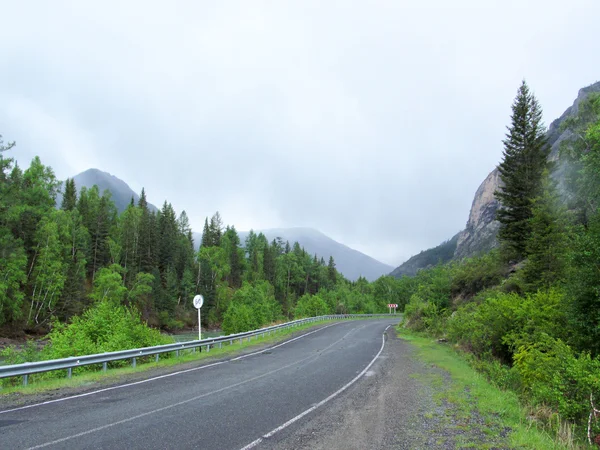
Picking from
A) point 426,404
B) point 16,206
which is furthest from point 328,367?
point 16,206

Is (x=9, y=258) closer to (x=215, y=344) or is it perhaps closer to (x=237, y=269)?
(x=215, y=344)

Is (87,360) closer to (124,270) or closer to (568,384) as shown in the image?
(568,384)

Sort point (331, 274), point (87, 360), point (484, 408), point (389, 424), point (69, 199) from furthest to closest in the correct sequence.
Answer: point (331, 274)
point (69, 199)
point (87, 360)
point (484, 408)
point (389, 424)

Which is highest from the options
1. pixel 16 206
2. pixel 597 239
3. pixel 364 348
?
pixel 16 206

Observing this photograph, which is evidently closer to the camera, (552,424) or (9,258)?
(552,424)

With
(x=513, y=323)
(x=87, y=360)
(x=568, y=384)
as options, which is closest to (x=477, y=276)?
(x=513, y=323)

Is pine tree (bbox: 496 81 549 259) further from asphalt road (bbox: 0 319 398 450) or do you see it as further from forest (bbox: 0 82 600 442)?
asphalt road (bbox: 0 319 398 450)

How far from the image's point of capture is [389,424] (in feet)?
24.4

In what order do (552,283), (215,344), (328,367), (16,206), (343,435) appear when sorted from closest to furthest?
(343,435)
(328,367)
(552,283)
(215,344)
(16,206)

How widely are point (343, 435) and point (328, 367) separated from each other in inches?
324

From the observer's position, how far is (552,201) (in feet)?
76.4

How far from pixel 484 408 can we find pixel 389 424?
9.40ft

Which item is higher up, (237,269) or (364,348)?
(237,269)

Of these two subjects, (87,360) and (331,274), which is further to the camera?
(331,274)
